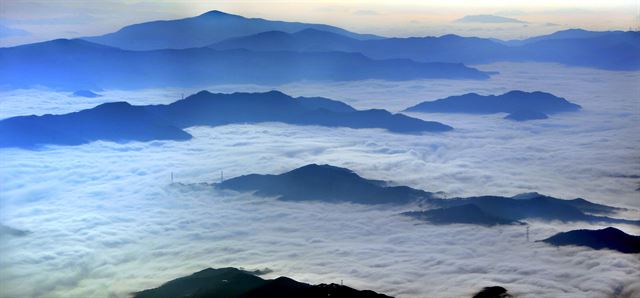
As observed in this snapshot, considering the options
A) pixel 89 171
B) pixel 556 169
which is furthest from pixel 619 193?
pixel 89 171

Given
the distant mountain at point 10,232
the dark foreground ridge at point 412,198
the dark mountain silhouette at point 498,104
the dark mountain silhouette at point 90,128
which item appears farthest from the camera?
the dark mountain silhouette at point 498,104

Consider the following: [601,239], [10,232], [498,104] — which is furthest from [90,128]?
[498,104]

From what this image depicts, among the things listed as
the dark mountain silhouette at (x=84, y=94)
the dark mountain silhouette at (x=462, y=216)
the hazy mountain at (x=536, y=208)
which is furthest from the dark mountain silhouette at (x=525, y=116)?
the dark mountain silhouette at (x=84, y=94)

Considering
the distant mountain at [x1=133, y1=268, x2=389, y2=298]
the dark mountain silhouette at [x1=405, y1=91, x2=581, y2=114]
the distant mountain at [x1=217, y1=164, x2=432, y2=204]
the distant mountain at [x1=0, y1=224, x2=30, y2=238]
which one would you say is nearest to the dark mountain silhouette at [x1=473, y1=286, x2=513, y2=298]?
the distant mountain at [x1=133, y1=268, x2=389, y2=298]

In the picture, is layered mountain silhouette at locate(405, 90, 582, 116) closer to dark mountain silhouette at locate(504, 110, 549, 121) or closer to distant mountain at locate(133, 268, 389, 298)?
dark mountain silhouette at locate(504, 110, 549, 121)

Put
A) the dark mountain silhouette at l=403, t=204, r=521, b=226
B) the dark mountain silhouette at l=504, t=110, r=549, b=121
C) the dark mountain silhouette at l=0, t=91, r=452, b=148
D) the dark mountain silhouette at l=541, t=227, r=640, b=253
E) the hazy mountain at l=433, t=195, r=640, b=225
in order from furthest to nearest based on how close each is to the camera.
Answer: the dark mountain silhouette at l=504, t=110, r=549, b=121 → the dark mountain silhouette at l=0, t=91, r=452, b=148 → the hazy mountain at l=433, t=195, r=640, b=225 → the dark mountain silhouette at l=403, t=204, r=521, b=226 → the dark mountain silhouette at l=541, t=227, r=640, b=253

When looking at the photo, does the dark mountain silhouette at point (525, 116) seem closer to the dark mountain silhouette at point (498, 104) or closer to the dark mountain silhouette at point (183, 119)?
the dark mountain silhouette at point (498, 104)

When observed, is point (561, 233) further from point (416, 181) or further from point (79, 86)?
point (79, 86)
